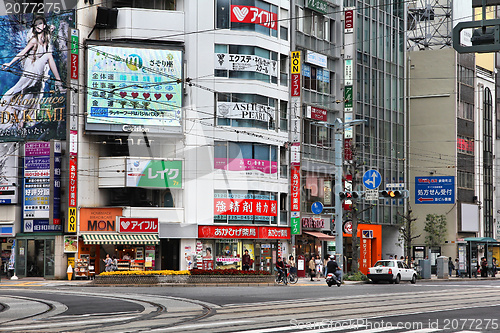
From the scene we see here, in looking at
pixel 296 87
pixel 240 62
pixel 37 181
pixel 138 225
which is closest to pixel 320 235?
pixel 296 87

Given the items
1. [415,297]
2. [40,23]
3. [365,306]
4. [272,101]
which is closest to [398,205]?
[272,101]

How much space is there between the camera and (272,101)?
54.7 metres

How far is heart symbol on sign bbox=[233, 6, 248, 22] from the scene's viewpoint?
174 feet

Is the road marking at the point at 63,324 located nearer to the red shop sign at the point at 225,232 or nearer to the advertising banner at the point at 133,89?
the advertising banner at the point at 133,89

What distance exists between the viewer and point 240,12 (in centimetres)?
5297

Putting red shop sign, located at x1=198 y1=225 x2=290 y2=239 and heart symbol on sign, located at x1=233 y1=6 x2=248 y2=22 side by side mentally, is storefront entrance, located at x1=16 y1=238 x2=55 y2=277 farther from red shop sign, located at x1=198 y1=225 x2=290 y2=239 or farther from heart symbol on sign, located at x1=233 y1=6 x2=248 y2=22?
heart symbol on sign, located at x1=233 y1=6 x2=248 y2=22

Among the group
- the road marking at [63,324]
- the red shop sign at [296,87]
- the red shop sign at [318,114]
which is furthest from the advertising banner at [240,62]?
the road marking at [63,324]

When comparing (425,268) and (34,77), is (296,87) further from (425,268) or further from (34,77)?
(34,77)

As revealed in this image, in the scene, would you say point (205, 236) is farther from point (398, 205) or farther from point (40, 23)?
point (398, 205)

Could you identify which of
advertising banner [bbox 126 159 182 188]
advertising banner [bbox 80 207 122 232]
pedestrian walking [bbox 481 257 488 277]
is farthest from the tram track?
pedestrian walking [bbox 481 257 488 277]

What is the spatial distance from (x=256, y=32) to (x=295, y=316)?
37366mm

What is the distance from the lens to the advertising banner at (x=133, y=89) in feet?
160

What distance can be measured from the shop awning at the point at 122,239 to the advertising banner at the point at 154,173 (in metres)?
3.37

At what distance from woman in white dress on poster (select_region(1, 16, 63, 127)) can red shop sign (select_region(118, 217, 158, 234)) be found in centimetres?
962
